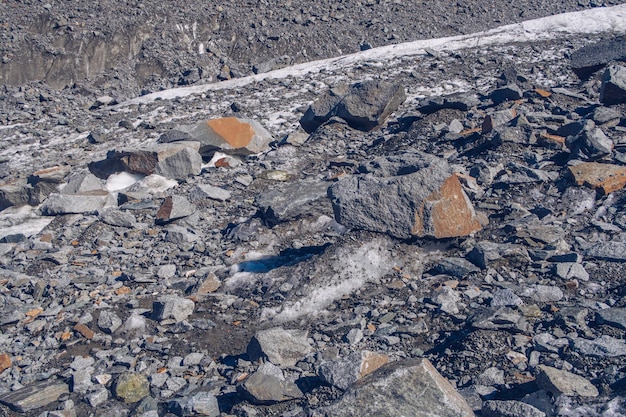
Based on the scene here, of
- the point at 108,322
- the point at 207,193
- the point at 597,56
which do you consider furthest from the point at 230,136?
the point at 597,56

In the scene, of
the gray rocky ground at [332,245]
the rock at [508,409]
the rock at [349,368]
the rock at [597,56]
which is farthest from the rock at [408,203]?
the rock at [597,56]

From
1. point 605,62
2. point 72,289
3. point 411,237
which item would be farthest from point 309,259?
point 605,62

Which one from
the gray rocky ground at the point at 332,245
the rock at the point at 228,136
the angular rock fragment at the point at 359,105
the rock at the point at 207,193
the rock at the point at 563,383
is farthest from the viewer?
the angular rock fragment at the point at 359,105

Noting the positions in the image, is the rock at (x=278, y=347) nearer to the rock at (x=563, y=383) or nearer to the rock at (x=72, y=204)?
the rock at (x=563, y=383)

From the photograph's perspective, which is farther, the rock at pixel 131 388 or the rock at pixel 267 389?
the rock at pixel 131 388

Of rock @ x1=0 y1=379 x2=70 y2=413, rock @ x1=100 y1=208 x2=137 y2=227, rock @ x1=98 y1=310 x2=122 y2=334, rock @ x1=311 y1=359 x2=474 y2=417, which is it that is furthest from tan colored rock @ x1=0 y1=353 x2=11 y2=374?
rock @ x1=311 y1=359 x2=474 y2=417

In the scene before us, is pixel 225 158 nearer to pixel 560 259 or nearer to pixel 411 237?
pixel 411 237

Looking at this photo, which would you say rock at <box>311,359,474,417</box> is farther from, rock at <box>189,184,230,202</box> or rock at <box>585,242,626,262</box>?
rock at <box>189,184,230,202</box>
